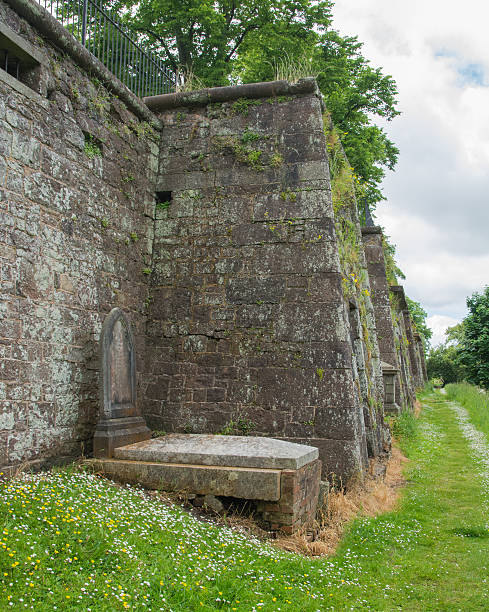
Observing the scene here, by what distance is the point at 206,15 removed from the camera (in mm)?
13859

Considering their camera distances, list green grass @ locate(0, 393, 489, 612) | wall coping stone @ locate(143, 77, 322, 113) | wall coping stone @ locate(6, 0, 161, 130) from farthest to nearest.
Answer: wall coping stone @ locate(143, 77, 322, 113) < wall coping stone @ locate(6, 0, 161, 130) < green grass @ locate(0, 393, 489, 612)

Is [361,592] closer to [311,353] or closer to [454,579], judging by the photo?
[454,579]

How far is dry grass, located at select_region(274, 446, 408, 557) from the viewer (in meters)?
4.50

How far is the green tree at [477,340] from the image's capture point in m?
22.7

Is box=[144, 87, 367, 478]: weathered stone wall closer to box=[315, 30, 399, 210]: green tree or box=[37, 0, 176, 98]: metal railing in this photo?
box=[37, 0, 176, 98]: metal railing

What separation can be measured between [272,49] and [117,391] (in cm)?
1268

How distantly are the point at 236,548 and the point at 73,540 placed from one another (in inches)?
51.1

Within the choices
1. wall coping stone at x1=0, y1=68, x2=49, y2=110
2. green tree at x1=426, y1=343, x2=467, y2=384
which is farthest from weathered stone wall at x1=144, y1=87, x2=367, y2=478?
green tree at x1=426, y1=343, x2=467, y2=384

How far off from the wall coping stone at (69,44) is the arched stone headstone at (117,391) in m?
2.79

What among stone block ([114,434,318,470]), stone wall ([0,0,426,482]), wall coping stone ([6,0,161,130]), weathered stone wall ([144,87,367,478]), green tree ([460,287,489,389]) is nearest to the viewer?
stone block ([114,434,318,470])

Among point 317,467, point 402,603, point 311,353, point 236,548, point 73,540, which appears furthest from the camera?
point 311,353

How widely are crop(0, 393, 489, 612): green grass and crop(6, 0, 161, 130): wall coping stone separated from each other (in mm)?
4267

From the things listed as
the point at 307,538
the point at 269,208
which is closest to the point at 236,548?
the point at 307,538

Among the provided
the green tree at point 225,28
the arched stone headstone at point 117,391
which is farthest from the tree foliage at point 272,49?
the arched stone headstone at point 117,391
